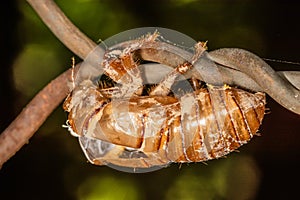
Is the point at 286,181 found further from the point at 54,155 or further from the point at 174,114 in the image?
the point at 174,114

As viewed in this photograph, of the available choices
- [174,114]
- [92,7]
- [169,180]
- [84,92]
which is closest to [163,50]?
[174,114]

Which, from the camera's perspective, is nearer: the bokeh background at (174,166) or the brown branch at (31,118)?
the brown branch at (31,118)

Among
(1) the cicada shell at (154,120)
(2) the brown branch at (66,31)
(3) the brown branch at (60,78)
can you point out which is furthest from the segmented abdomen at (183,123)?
(2) the brown branch at (66,31)

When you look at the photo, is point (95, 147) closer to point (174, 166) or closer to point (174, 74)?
point (174, 74)

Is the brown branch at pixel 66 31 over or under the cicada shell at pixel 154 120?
over

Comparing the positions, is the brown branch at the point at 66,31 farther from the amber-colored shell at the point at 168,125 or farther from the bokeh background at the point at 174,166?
the bokeh background at the point at 174,166

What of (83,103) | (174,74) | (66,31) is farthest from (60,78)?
(174,74)
